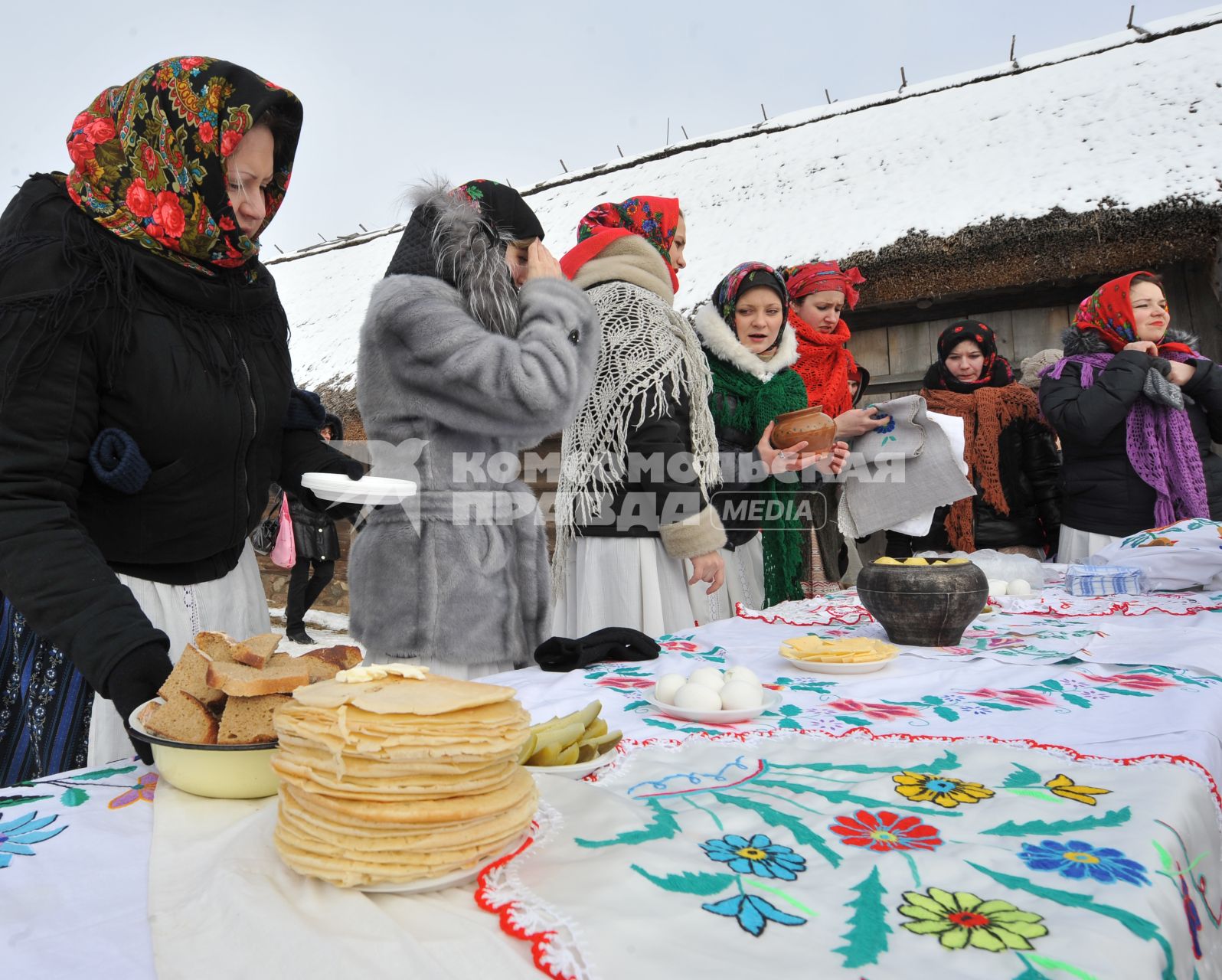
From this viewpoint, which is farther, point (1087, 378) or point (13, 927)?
point (1087, 378)

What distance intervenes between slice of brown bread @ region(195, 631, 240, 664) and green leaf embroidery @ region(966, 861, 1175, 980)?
0.82 m

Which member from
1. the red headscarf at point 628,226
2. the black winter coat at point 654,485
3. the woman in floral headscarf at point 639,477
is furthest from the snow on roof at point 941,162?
the black winter coat at point 654,485

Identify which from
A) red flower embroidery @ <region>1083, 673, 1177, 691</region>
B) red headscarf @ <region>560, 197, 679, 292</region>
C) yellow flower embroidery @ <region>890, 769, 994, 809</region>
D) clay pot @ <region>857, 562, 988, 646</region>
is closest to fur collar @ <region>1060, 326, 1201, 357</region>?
red headscarf @ <region>560, 197, 679, 292</region>

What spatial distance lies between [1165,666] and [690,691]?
0.94 m

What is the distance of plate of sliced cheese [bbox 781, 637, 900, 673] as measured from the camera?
4.63 feet

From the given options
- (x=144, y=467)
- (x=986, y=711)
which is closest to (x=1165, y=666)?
(x=986, y=711)

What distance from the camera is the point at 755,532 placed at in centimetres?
318

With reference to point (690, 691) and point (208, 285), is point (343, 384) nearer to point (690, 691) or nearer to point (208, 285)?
point (208, 285)

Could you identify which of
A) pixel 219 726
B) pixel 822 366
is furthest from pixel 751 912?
pixel 822 366

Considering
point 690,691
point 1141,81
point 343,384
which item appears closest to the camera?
point 690,691

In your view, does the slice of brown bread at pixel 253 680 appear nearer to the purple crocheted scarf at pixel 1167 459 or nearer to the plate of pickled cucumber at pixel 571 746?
the plate of pickled cucumber at pixel 571 746

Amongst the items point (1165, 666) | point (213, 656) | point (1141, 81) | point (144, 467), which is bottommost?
point (1165, 666)

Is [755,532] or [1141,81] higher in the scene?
[1141,81]

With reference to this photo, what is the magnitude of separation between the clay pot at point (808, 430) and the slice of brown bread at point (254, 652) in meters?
2.17
